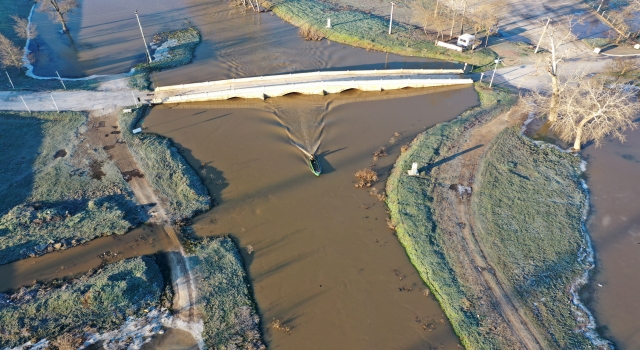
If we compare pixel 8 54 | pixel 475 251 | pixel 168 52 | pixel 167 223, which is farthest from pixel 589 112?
pixel 8 54

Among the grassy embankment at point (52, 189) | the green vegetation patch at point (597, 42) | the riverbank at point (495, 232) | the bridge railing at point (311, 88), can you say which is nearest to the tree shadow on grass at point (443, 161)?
the riverbank at point (495, 232)

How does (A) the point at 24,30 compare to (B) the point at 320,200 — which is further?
(A) the point at 24,30

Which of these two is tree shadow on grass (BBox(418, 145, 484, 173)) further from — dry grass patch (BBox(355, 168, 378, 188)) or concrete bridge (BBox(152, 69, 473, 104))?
concrete bridge (BBox(152, 69, 473, 104))

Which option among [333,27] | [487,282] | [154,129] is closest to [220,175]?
[154,129]

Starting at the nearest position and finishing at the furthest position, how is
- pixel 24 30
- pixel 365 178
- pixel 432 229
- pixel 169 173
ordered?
1. pixel 432 229
2. pixel 365 178
3. pixel 169 173
4. pixel 24 30

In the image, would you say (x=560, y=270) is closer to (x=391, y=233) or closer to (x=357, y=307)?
(x=391, y=233)

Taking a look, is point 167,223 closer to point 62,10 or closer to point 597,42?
point 62,10

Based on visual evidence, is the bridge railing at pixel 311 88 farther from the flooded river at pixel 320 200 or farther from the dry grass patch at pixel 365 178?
the dry grass patch at pixel 365 178
